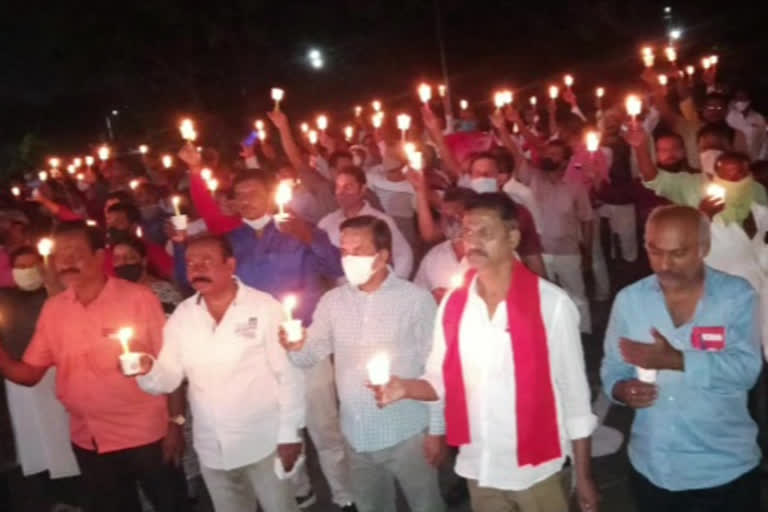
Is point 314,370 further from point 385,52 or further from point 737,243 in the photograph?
point 385,52

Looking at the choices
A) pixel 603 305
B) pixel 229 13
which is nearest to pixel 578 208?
pixel 603 305

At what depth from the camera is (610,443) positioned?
6.05 m

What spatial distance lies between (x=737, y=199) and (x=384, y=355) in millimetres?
2811

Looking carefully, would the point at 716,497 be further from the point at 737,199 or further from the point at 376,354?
the point at 737,199

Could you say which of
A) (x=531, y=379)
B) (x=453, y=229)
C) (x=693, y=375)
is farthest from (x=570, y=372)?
(x=453, y=229)

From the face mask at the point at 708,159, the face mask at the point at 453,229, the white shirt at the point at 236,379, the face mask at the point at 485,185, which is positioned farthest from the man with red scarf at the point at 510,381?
the face mask at the point at 708,159

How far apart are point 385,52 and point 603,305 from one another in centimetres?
2401

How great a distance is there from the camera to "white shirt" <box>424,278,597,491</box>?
3500 mm

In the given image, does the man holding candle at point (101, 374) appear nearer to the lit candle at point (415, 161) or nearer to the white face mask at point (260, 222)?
the white face mask at point (260, 222)

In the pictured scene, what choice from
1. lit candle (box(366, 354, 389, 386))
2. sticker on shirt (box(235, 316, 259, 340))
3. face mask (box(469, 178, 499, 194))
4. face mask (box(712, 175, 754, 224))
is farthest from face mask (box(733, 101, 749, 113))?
lit candle (box(366, 354, 389, 386))

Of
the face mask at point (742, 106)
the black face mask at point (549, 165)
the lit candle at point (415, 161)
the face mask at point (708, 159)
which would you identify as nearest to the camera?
the lit candle at point (415, 161)

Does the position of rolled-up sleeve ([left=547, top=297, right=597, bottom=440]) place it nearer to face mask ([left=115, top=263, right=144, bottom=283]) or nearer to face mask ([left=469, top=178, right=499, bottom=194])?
face mask ([left=469, top=178, right=499, bottom=194])

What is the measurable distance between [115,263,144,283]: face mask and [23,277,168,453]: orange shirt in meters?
1.01

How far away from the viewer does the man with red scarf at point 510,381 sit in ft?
11.4
